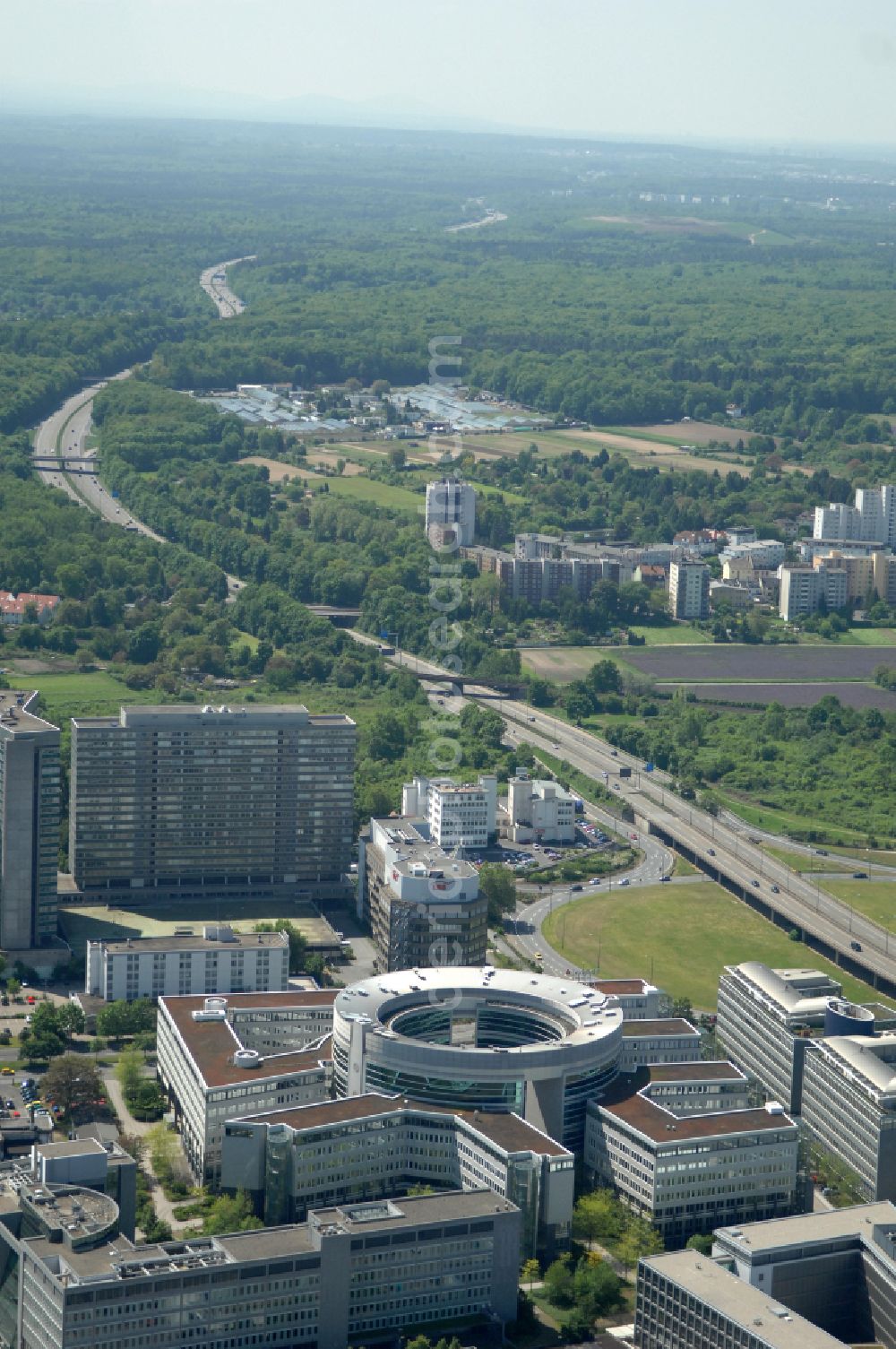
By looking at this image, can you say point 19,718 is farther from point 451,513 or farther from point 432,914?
point 451,513

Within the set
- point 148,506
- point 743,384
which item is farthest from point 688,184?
point 148,506

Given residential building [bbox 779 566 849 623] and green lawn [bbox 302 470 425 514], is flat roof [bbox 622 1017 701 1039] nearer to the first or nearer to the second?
residential building [bbox 779 566 849 623]

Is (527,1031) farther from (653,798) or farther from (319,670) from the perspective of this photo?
(319,670)

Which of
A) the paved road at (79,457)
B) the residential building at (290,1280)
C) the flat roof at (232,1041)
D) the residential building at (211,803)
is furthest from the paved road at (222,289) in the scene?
the residential building at (290,1280)

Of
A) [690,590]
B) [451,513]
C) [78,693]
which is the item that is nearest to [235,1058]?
[78,693]

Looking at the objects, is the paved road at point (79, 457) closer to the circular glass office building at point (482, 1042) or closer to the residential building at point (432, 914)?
the residential building at point (432, 914)

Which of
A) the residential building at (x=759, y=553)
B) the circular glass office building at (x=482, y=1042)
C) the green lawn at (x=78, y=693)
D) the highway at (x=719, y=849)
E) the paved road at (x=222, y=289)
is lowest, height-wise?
the highway at (x=719, y=849)
